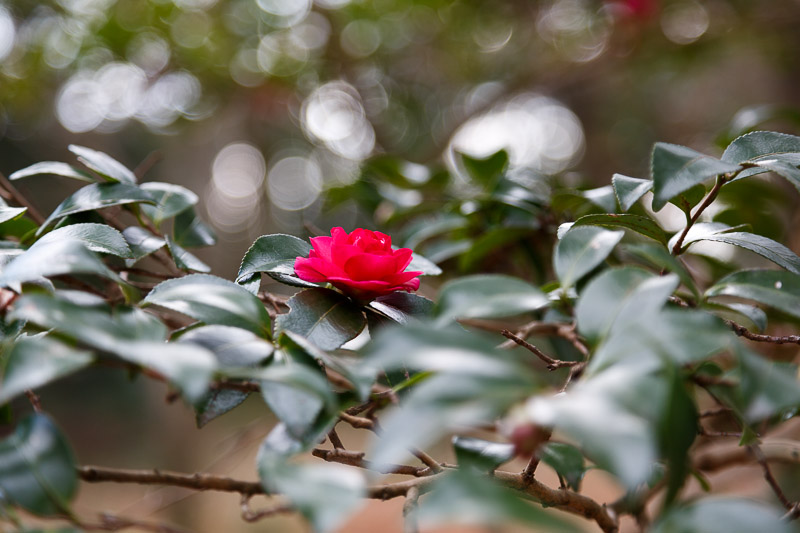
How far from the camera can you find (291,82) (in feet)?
4.86

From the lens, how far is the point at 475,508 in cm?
19

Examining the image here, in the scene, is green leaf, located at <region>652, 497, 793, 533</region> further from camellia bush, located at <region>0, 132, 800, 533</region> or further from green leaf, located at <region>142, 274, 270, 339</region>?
green leaf, located at <region>142, 274, 270, 339</region>

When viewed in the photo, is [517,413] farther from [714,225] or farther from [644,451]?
[714,225]

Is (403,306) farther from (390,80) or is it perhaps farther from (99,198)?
(390,80)

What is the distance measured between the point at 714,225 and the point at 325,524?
353 mm

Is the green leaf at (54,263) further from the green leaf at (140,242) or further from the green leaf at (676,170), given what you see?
the green leaf at (676,170)

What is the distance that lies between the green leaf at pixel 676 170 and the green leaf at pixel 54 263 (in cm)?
28

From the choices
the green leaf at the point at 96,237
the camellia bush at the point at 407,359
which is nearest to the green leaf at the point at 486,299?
the camellia bush at the point at 407,359

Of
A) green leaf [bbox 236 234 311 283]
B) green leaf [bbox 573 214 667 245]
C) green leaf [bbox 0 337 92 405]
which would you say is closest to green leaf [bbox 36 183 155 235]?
green leaf [bbox 236 234 311 283]

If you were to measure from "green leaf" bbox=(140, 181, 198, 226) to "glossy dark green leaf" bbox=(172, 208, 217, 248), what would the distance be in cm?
3

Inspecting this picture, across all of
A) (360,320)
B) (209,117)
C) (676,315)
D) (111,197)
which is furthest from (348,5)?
(676,315)

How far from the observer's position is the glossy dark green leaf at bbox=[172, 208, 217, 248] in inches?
20.7

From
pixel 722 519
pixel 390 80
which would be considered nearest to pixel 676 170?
pixel 722 519

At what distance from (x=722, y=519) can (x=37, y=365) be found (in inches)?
10.5
